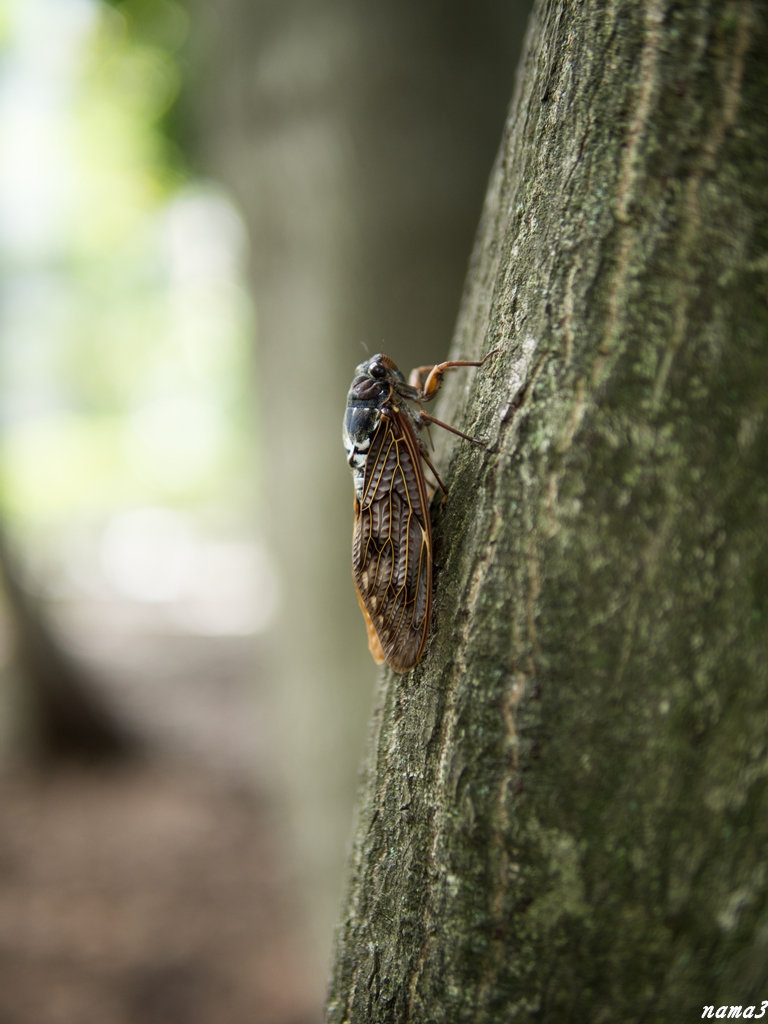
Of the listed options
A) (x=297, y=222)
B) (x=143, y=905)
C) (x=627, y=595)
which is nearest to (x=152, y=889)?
(x=143, y=905)

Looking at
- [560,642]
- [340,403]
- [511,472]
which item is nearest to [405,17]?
[340,403]

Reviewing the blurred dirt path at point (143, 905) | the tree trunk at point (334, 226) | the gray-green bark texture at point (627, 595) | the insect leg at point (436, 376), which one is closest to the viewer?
the gray-green bark texture at point (627, 595)

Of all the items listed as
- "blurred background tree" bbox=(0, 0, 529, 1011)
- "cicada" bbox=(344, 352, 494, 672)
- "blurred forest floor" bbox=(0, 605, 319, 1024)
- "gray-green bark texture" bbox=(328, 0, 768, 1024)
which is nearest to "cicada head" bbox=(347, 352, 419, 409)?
"cicada" bbox=(344, 352, 494, 672)

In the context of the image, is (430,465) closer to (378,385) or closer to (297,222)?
(378,385)

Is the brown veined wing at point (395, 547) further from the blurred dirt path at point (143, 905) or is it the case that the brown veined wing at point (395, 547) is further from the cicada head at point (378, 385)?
the blurred dirt path at point (143, 905)

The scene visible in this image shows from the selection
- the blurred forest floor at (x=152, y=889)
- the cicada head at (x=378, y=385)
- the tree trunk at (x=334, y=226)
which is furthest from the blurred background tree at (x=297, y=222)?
the cicada head at (x=378, y=385)
